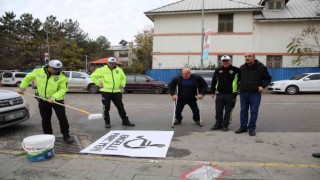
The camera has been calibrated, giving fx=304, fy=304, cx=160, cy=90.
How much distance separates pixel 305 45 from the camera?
25391 mm

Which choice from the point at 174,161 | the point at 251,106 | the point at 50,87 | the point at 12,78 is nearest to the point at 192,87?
the point at 251,106

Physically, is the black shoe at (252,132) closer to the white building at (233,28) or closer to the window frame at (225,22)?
the white building at (233,28)

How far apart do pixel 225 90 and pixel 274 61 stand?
20880mm

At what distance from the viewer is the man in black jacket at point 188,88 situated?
788 cm

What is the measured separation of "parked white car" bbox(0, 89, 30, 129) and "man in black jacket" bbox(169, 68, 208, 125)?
3746mm

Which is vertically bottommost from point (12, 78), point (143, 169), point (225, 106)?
point (143, 169)

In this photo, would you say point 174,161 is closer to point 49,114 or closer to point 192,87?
point 49,114

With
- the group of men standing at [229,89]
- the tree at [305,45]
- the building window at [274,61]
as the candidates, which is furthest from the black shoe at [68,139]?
the building window at [274,61]

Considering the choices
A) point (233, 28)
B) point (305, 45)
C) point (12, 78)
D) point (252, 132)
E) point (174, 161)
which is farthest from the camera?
point (12, 78)

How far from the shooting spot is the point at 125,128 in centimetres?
766

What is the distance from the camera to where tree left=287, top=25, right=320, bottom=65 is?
24297 mm

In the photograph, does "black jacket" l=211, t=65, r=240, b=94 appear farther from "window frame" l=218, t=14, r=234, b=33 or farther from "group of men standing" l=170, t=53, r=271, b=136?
"window frame" l=218, t=14, r=234, b=33

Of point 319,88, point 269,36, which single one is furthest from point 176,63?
point 319,88

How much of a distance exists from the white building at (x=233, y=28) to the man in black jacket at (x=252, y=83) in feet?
64.0
